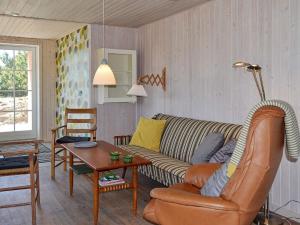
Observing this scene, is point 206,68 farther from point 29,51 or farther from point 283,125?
point 29,51

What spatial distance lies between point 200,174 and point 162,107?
2.42 metres

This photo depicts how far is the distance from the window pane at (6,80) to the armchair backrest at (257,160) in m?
5.99

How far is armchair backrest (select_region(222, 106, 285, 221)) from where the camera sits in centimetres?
173

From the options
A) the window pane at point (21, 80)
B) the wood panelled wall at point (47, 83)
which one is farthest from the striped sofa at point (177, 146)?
the window pane at point (21, 80)

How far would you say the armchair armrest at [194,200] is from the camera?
1.81 metres

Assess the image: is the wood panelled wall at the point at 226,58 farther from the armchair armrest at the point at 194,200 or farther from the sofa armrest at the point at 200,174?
the armchair armrest at the point at 194,200

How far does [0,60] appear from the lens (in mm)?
6625

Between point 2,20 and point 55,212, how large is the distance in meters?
3.41

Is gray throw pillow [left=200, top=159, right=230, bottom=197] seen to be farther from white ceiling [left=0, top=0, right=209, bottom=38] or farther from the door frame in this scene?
the door frame

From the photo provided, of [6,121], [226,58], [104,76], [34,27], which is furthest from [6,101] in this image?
[226,58]

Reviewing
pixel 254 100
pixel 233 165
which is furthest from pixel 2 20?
pixel 233 165

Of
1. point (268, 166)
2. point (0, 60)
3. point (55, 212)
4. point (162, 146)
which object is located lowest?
point (55, 212)

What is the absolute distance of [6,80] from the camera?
669 centimetres

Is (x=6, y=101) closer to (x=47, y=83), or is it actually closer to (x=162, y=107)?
(x=47, y=83)
